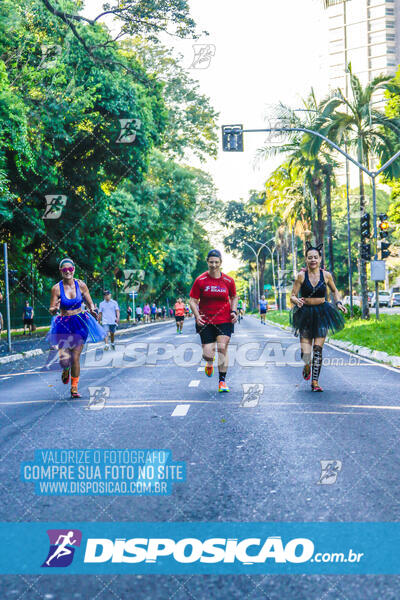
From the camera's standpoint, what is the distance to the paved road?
130 inches

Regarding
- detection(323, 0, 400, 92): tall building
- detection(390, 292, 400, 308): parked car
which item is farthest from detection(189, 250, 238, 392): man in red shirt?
detection(323, 0, 400, 92): tall building

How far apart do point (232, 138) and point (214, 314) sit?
11564mm

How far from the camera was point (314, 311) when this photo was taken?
10.2m

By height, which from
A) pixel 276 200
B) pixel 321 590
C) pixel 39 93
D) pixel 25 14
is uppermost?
pixel 25 14

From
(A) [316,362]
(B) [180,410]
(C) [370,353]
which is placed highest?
(A) [316,362]

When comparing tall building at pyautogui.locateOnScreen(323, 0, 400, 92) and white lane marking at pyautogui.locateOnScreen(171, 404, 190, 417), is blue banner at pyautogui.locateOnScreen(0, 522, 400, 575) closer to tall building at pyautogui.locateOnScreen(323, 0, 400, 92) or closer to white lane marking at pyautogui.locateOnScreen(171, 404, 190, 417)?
white lane marking at pyautogui.locateOnScreen(171, 404, 190, 417)

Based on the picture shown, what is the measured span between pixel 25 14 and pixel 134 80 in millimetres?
5523

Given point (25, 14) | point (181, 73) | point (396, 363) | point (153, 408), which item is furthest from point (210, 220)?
point (153, 408)

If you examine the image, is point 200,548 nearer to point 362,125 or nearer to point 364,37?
point 362,125

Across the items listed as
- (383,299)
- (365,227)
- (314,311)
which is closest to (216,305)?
(314,311)

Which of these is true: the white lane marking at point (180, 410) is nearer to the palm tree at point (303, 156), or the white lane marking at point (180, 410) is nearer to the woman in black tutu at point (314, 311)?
the woman in black tutu at point (314, 311)

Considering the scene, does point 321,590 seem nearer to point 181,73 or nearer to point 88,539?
point 88,539

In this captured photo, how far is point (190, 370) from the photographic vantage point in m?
13.7

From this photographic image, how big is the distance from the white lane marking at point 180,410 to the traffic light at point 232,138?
12.7m
